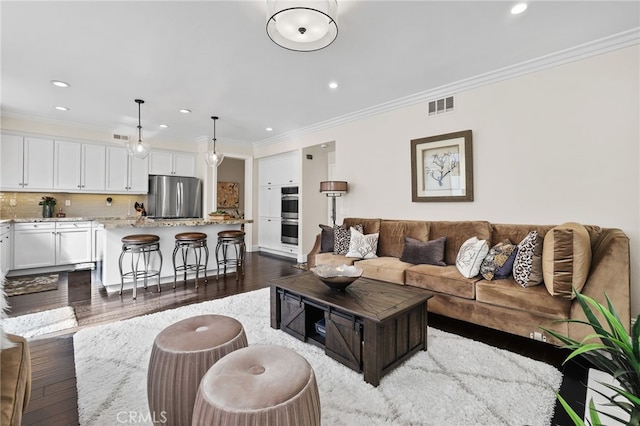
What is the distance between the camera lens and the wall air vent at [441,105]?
3.86 metres

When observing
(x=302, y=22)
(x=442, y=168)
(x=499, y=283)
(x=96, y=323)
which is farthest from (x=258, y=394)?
(x=442, y=168)

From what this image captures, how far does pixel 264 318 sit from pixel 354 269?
1.17m

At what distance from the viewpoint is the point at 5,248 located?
4.44m

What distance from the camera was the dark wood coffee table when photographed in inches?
75.1

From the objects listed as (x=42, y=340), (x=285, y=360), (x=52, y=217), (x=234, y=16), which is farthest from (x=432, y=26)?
(x=52, y=217)

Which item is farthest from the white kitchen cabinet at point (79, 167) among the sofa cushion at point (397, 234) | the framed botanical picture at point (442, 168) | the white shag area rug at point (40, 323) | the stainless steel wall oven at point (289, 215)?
the framed botanical picture at point (442, 168)

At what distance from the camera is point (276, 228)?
678 cm

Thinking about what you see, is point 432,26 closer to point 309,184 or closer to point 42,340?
point 309,184

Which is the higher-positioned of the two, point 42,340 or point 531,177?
point 531,177

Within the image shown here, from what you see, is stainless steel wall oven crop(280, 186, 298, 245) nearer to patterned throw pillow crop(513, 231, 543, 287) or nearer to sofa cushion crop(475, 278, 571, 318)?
sofa cushion crop(475, 278, 571, 318)

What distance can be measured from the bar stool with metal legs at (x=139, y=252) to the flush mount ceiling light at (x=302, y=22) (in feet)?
10.0

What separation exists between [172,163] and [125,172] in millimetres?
904

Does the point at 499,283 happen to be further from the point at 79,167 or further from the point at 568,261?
the point at 79,167

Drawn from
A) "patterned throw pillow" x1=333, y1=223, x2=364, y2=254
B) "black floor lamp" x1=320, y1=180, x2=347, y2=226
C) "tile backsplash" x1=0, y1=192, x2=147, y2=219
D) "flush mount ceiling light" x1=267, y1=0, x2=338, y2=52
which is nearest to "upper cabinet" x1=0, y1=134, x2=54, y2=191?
"tile backsplash" x1=0, y1=192, x2=147, y2=219
